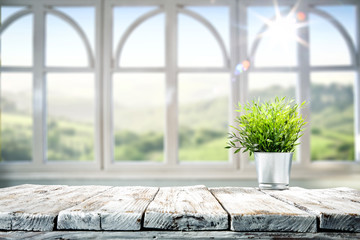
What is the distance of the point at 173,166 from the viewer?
3.07 m

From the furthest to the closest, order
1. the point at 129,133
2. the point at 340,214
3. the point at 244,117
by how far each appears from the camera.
→ the point at 129,133
the point at 244,117
the point at 340,214

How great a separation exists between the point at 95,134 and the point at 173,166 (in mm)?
720

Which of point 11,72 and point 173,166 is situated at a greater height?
point 11,72

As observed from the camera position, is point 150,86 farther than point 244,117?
Yes

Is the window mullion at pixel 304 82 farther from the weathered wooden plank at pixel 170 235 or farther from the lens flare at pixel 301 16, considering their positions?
the weathered wooden plank at pixel 170 235

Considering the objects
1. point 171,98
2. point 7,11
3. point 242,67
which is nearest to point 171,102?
point 171,98

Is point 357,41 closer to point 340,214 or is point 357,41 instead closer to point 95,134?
point 95,134

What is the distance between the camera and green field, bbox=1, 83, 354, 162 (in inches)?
360

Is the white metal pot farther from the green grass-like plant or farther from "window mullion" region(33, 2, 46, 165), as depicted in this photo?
"window mullion" region(33, 2, 46, 165)

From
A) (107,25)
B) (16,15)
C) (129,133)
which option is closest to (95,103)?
(107,25)

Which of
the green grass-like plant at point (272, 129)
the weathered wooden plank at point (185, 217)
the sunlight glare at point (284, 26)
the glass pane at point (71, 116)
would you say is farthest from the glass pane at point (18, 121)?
the weathered wooden plank at point (185, 217)

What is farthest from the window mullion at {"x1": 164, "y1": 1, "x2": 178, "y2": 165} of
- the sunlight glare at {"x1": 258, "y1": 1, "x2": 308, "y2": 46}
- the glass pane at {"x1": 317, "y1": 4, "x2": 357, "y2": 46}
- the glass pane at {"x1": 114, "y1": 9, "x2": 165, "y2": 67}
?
the glass pane at {"x1": 114, "y1": 9, "x2": 165, "y2": 67}

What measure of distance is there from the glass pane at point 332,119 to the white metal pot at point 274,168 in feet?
26.1

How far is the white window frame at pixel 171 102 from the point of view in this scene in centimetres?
304
